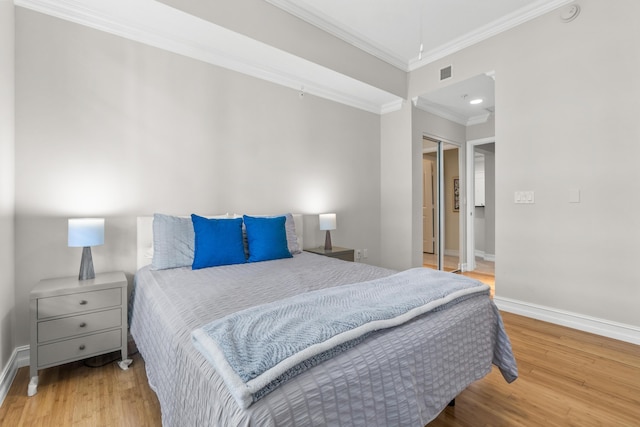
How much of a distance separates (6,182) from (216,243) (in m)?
1.34

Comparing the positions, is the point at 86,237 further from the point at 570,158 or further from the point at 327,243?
the point at 570,158

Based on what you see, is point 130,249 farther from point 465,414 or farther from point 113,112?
point 465,414

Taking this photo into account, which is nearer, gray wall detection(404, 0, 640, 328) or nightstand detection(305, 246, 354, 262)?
gray wall detection(404, 0, 640, 328)

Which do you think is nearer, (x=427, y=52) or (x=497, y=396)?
(x=497, y=396)

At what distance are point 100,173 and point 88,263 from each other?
2.39 feet

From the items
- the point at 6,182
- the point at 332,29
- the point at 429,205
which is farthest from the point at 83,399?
the point at 429,205

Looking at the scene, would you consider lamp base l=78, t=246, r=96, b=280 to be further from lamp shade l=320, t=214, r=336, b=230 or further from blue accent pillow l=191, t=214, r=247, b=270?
lamp shade l=320, t=214, r=336, b=230

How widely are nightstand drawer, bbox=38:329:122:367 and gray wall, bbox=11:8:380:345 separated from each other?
50 cm

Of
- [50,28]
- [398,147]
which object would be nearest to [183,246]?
[50,28]

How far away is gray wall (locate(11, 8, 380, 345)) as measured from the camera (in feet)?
6.98

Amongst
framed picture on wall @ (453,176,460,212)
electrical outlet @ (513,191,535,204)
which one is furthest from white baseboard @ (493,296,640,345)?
framed picture on wall @ (453,176,460,212)

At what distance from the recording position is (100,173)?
2.36 m

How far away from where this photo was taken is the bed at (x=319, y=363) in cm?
83

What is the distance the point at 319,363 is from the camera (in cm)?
Answer: 92
